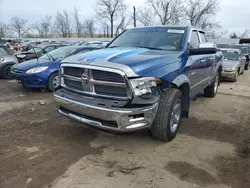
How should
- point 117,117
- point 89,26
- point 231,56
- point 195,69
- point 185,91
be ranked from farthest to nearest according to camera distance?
point 89,26, point 231,56, point 195,69, point 185,91, point 117,117

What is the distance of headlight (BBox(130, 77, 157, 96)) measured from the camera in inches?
126

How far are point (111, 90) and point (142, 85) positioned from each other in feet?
1.51

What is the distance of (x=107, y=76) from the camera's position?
3.34 m

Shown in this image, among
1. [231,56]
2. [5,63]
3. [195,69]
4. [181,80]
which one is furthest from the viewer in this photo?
[231,56]

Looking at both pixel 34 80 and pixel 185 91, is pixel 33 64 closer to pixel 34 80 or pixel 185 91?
pixel 34 80

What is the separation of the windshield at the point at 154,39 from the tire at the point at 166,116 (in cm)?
107

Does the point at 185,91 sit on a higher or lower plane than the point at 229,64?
higher

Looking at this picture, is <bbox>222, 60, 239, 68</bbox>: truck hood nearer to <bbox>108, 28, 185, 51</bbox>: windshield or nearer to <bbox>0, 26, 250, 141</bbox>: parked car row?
<bbox>0, 26, 250, 141</bbox>: parked car row

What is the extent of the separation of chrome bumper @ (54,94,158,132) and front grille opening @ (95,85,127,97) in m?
0.27

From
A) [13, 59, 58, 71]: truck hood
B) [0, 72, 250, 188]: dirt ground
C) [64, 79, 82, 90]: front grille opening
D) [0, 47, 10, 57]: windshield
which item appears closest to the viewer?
[0, 72, 250, 188]: dirt ground

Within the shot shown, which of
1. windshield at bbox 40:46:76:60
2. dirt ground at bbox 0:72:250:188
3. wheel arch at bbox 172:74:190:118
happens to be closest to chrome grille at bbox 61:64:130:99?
dirt ground at bbox 0:72:250:188

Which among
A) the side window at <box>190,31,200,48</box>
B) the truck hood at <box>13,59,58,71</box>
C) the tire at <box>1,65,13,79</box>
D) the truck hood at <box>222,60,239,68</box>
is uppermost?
the side window at <box>190,31,200,48</box>

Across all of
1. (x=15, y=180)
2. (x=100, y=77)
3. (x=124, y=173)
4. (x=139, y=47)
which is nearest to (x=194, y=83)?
(x=139, y=47)

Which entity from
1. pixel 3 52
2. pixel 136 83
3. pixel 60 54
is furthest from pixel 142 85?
pixel 3 52
